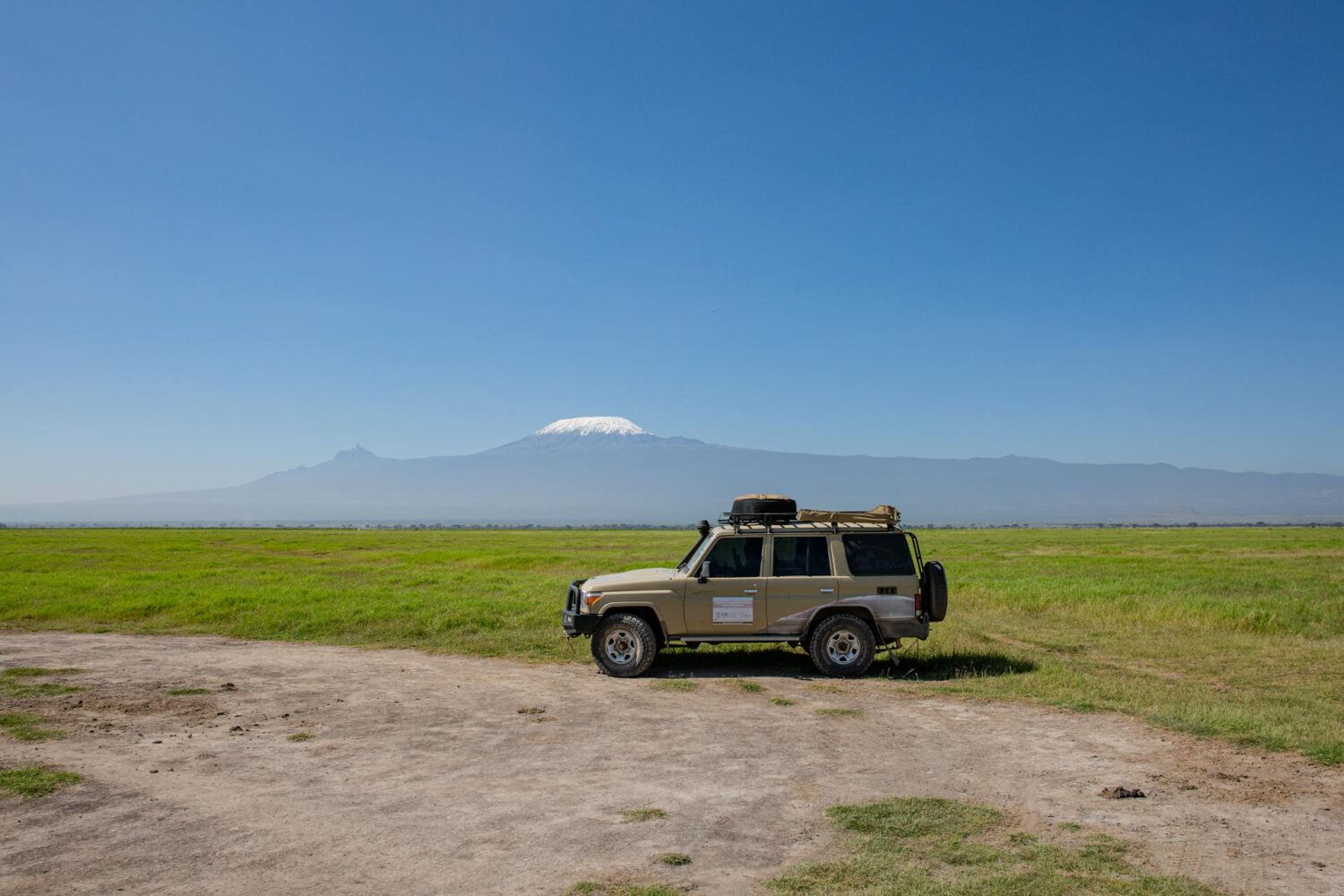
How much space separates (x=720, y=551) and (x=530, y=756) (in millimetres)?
5551

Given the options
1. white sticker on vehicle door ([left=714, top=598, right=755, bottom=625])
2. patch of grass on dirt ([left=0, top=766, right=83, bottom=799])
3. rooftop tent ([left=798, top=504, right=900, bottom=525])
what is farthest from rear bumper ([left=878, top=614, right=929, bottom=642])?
patch of grass on dirt ([left=0, top=766, right=83, bottom=799])

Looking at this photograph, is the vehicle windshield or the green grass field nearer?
the green grass field

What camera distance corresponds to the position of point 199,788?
7992mm

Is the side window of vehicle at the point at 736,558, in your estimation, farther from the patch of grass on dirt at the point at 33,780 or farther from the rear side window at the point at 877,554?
the patch of grass on dirt at the point at 33,780

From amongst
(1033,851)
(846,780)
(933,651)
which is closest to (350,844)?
(846,780)

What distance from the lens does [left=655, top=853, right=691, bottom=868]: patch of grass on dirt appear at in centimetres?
612

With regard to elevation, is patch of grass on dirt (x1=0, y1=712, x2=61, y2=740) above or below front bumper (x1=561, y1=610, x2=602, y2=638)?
below

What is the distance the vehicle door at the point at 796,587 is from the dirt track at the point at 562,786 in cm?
120

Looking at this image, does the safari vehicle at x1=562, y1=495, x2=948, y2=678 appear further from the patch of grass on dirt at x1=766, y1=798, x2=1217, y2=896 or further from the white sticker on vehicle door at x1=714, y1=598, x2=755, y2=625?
the patch of grass on dirt at x1=766, y1=798, x2=1217, y2=896

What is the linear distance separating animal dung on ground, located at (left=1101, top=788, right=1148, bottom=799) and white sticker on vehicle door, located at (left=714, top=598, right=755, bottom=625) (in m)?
6.59

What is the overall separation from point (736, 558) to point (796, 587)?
1.02 metres

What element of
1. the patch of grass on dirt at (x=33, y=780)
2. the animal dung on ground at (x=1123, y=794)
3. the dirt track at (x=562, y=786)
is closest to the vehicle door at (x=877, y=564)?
the dirt track at (x=562, y=786)

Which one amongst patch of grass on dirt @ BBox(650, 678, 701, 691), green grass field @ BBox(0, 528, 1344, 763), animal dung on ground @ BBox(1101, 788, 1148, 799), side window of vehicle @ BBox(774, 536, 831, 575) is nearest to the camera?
animal dung on ground @ BBox(1101, 788, 1148, 799)

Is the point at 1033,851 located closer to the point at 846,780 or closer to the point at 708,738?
the point at 846,780
